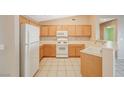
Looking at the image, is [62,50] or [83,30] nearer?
[62,50]

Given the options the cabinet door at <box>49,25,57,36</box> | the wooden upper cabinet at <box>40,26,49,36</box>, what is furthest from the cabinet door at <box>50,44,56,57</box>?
the wooden upper cabinet at <box>40,26,49,36</box>

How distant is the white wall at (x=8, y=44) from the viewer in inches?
143

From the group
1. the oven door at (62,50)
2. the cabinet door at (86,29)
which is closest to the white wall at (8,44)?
the oven door at (62,50)

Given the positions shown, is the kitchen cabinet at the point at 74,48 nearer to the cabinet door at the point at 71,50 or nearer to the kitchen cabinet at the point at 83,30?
the cabinet door at the point at 71,50

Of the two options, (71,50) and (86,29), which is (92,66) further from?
(86,29)

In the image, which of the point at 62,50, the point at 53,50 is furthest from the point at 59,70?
the point at 53,50

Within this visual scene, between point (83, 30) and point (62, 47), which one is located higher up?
point (83, 30)

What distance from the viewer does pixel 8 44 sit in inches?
144

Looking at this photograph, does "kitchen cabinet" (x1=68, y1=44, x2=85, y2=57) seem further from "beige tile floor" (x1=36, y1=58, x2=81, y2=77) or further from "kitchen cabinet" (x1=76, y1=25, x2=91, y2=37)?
"beige tile floor" (x1=36, y1=58, x2=81, y2=77)

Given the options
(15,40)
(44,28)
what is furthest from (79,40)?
(15,40)
